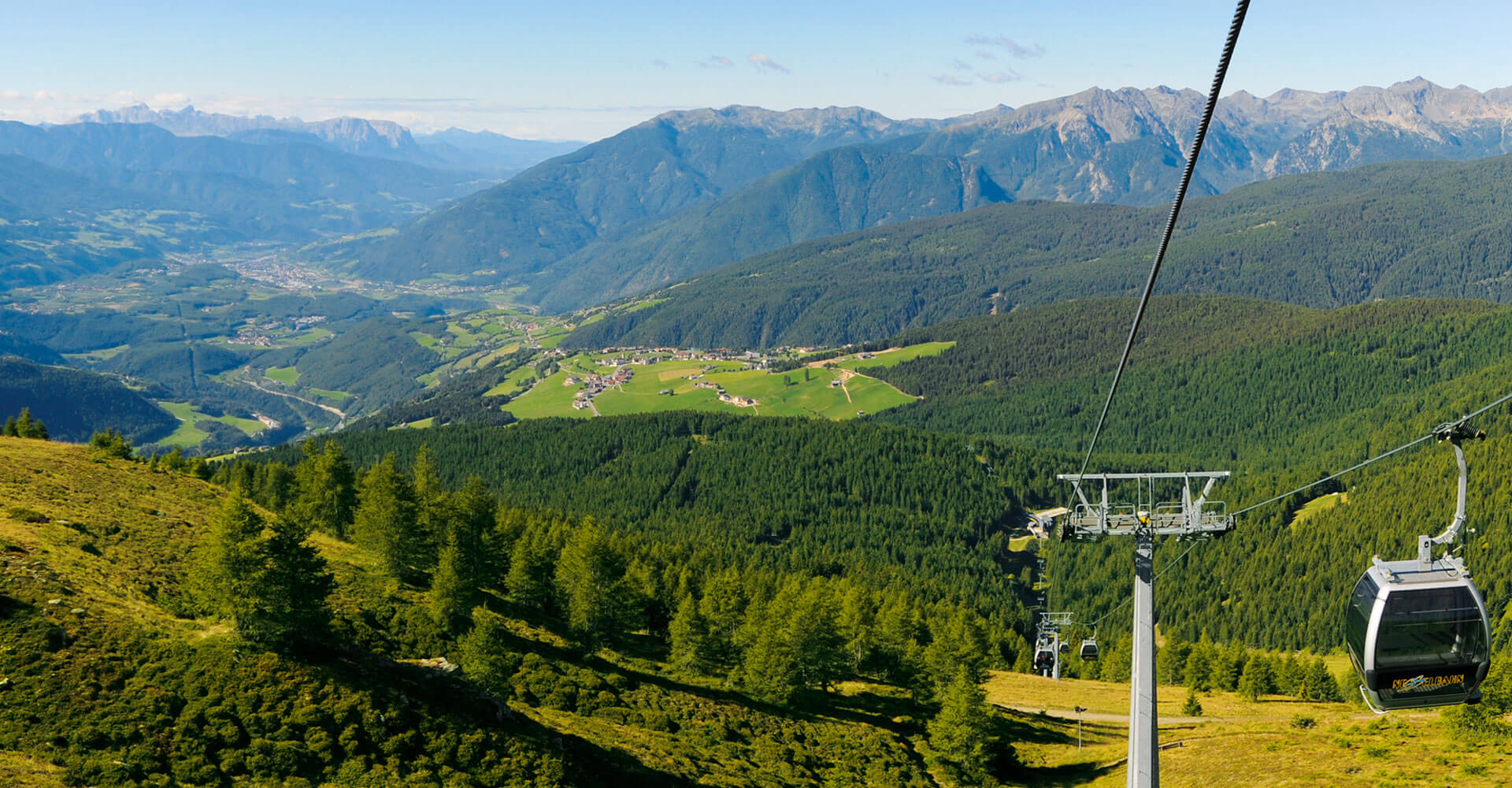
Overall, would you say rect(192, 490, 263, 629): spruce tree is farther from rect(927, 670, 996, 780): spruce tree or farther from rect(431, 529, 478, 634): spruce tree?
rect(927, 670, 996, 780): spruce tree

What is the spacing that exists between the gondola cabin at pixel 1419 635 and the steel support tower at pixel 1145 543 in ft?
12.4

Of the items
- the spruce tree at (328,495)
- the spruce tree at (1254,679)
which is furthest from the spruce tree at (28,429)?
the spruce tree at (1254,679)

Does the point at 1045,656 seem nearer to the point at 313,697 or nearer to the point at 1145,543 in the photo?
the point at 1145,543

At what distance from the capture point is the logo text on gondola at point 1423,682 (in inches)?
856

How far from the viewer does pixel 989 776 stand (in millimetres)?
60781

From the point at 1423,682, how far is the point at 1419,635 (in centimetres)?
152

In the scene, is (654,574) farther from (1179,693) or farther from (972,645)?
(1179,693)

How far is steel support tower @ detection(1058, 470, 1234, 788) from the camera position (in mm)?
23531

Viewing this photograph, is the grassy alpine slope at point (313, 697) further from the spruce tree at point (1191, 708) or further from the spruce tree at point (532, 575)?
the spruce tree at point (1191, 708)

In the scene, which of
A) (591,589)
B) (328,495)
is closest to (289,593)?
(591,589)

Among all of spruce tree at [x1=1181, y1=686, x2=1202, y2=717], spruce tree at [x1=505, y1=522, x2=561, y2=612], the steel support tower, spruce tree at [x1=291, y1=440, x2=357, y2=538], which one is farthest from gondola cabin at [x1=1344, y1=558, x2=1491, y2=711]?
spruce tree at [x1=291, y1=440, x2=357, y2=538]

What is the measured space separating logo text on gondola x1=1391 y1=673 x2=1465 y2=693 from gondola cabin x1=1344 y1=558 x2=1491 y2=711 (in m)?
0.02

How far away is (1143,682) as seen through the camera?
23.7 metres

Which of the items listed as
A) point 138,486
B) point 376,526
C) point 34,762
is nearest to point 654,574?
point 376,526
